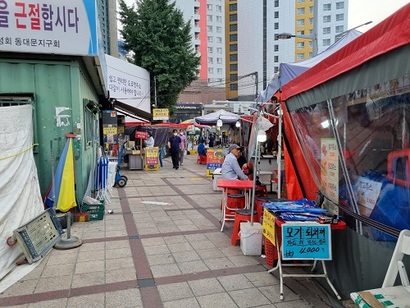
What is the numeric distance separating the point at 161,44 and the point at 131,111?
714 cm

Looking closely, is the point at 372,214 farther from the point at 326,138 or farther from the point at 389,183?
the point at 326,138

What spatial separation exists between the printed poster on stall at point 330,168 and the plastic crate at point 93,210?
15.2ft

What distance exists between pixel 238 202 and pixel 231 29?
75442 mm

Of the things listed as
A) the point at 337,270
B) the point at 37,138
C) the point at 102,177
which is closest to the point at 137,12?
the point at 102,177

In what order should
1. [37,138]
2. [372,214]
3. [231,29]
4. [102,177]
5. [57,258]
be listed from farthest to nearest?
[231,29]
[102,177]
[37,138]
[57,258]
[372,214]

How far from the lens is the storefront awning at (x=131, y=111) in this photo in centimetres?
1766

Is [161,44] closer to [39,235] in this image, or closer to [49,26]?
[49,26]

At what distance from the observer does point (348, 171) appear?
3.46 metres

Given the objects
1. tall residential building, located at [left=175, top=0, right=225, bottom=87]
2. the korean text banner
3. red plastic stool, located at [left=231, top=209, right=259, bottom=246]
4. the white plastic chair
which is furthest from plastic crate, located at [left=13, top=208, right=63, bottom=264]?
tall residential building, located at [left=175, top=0, right=225, bottom=87]

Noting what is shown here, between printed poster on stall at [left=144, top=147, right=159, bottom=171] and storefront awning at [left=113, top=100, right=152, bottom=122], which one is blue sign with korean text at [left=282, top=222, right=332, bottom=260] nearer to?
printed poster on stall at [left=144, top=147, right=159, bottom=171]

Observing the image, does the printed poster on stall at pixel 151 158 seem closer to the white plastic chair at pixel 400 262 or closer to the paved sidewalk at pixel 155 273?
the paved sidewalk at pixel 155 273

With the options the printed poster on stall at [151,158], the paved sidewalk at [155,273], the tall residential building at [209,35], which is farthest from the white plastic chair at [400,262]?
the tall residential building at [209,35]

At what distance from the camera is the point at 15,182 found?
4.79m

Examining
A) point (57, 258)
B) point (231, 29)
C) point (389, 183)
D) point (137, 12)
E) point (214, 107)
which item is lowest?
point (57, 258)
